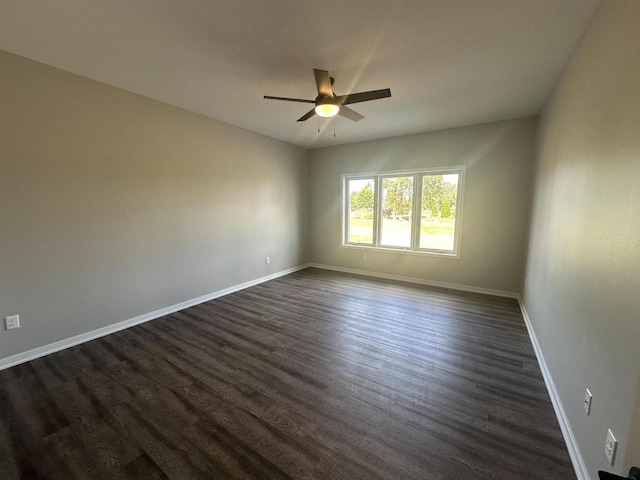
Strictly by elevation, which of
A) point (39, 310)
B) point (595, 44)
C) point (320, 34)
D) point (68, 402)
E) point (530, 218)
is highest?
point (320, 34)

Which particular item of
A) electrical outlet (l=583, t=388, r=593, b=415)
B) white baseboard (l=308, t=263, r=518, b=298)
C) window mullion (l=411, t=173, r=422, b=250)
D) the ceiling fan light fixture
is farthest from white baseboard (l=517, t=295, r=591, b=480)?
the ceiling fan light fixture

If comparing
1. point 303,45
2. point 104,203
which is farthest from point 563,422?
point 104,203

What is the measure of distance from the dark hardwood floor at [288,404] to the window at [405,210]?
1.85m

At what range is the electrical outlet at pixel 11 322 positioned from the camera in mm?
2358

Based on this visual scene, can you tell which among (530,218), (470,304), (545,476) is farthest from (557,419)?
(530,218)

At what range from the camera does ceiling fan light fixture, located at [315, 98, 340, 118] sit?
8.20 feet

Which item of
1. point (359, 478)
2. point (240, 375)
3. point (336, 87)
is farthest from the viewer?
point (336, 87)

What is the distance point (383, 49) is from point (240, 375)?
3.04 m

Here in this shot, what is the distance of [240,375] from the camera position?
2275mm

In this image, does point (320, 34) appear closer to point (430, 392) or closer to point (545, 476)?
point (430, 392)

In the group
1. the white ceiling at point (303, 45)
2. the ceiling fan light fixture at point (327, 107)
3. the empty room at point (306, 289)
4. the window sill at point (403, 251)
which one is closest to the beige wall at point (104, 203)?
the empty room at point (306, 289)

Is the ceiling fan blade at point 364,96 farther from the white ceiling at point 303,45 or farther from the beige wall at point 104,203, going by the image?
the beige wall at point 104,203

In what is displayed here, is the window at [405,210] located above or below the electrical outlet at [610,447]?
above

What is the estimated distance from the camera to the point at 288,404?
6.37 feet
